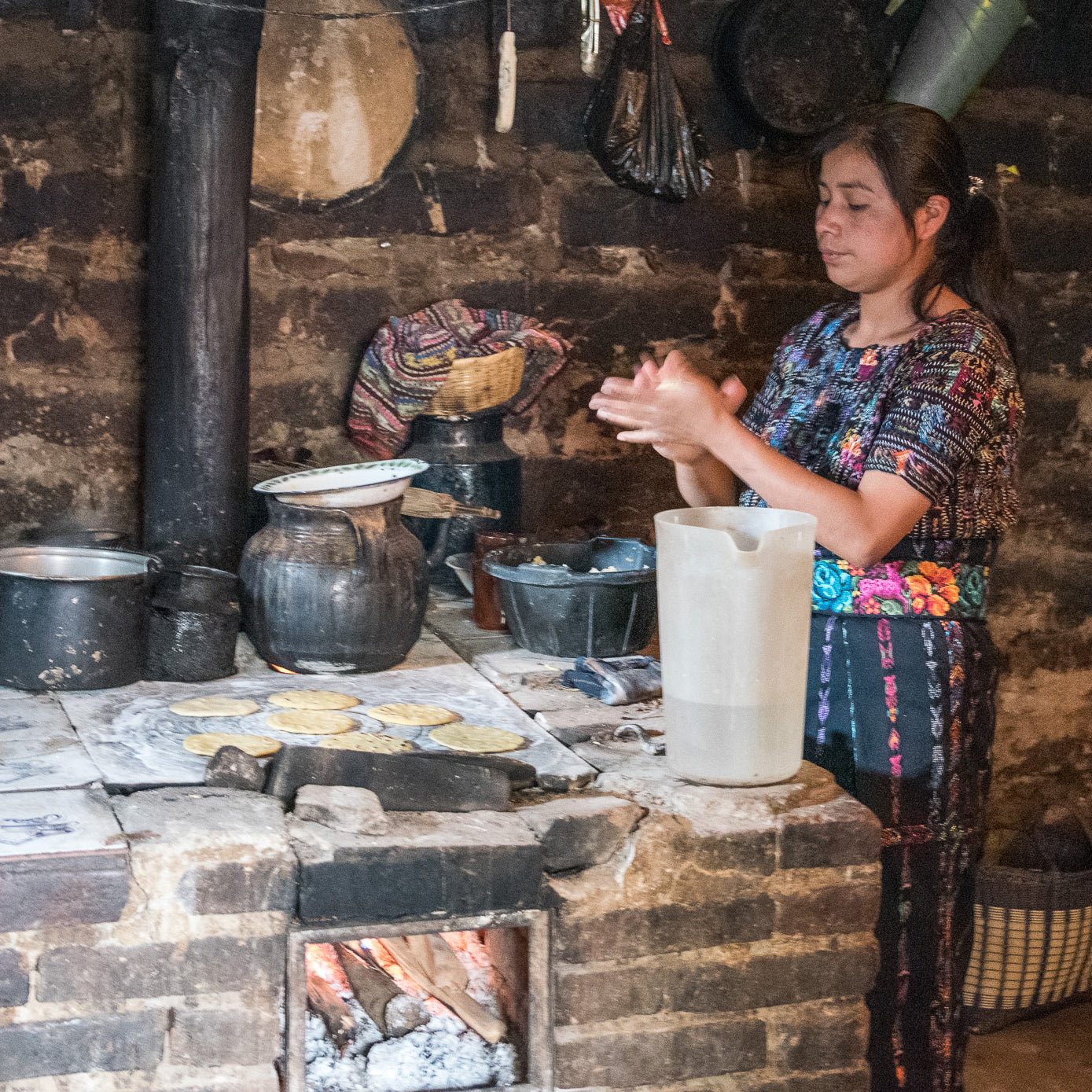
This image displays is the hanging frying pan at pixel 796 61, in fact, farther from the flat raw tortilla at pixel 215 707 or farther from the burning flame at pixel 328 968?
the burning flame at pixel 328 968

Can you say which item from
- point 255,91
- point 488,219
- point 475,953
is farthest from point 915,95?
point 475,953

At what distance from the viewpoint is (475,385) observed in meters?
3.27

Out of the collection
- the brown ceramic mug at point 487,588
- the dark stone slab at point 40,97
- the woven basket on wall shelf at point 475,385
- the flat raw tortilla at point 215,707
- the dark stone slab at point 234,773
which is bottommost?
the flat raw tortilla at point 215,707

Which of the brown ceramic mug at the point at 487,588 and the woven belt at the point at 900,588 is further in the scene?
the brown ceramic mug at the point at 487,588

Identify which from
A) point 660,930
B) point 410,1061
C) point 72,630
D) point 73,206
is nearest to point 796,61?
point 73,206

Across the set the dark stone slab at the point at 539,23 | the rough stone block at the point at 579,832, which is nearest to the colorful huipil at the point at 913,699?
the rough stone block at the point at 579,832

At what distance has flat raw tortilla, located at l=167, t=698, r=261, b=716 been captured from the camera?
2.29 m

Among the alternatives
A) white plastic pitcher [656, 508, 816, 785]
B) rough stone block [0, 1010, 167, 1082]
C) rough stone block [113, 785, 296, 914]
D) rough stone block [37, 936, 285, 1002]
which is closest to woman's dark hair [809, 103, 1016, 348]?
white plastic pitcher [656, 508, 816, 785]

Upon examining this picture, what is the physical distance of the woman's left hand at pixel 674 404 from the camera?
2047 millimetres

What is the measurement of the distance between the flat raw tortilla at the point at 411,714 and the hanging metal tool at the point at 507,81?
1.65m

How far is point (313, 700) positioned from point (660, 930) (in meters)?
0.86

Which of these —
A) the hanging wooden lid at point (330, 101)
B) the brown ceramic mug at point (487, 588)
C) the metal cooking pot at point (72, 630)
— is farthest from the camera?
the hanging wooden lid at point (330, 101)

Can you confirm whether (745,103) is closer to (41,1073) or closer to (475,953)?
(475,953)

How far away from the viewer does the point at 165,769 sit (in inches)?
78.5
